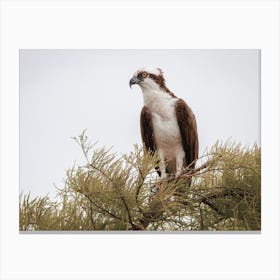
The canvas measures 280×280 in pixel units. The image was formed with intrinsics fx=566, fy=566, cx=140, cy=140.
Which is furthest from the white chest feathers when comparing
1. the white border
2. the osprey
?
the white border

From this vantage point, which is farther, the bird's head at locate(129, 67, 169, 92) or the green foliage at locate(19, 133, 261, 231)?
the bird's head at locate(129, 67, 169, 92)

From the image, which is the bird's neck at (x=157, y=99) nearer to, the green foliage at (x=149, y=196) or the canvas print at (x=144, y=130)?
the canvas print at (x=144, y=130)

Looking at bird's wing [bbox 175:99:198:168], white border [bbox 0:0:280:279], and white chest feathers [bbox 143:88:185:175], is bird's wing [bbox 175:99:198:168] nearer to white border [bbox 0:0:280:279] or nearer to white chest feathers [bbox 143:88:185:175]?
white chest feathers [bbox 143:88:185:175]

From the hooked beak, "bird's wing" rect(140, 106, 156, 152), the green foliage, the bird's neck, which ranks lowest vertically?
the green foliage

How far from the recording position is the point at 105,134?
79.4 inches

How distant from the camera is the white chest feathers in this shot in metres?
2.02

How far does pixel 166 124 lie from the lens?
2037 millimetres

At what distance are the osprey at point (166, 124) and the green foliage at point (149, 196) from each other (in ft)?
0.16
